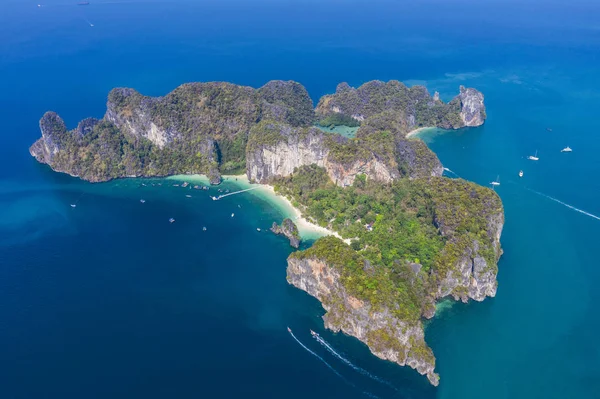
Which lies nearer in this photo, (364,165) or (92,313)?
(92,313)

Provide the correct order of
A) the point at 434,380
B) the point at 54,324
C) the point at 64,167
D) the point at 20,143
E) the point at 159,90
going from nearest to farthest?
the point at 434,380
the point at 54,324
the point at 64,167
the point at 20,143
the point at 159,90

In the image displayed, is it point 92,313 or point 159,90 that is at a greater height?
point 159,90

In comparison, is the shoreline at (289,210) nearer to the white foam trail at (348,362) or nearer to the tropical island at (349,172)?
the tropical island at (349,172)

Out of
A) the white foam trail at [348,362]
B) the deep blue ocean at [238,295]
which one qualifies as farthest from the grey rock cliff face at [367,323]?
the white foam trail at [348,362]

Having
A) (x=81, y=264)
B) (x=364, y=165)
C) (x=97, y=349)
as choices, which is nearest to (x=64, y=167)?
(x=81, y=264)

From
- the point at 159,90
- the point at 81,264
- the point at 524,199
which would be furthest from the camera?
the point at 159,90

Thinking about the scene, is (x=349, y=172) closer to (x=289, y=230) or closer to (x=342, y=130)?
(x=289, y=230)

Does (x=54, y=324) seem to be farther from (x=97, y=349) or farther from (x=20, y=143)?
(x=20, y=143)
